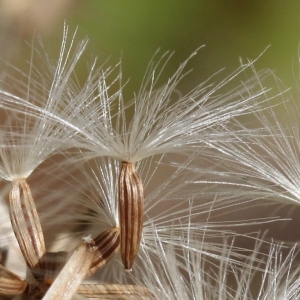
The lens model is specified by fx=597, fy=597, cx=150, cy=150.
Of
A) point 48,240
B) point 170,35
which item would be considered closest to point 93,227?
point 48,240

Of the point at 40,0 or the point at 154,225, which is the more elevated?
the point at 40,0

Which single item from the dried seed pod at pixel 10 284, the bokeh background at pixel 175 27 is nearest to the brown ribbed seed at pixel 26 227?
the dried seed pod at pixel 10 284

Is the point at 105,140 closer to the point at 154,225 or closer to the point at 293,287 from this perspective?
the point at 154,225

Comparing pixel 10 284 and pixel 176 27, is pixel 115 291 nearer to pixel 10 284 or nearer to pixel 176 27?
pixel 10 284

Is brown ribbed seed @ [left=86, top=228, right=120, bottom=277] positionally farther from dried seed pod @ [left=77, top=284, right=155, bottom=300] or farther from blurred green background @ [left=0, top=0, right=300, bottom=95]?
blurred green background @ [left=0, top=0, right=300, bottom=95]

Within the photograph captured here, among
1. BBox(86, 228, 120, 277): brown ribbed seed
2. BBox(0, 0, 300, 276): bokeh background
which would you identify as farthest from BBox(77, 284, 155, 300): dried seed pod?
BBox(0, 0, 300, 276): bokeh background

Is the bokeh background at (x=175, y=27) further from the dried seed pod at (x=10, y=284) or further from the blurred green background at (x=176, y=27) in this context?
the dried seed pod at (x=10, y=284)

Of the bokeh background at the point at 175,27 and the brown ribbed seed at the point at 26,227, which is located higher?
the bokeh background at the point at 175,27
